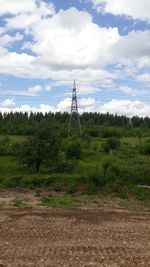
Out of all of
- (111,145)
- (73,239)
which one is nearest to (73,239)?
(73,239)

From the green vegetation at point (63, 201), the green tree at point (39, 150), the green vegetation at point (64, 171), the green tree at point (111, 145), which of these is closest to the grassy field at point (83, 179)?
the green vegetation at point (64, 171)

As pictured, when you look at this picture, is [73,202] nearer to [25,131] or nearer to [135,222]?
[135,222]

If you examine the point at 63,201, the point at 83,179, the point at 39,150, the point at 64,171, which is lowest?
the point at 63,201

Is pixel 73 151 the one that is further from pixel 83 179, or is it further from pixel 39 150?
pixel 83 179

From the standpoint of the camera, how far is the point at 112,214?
675 inches

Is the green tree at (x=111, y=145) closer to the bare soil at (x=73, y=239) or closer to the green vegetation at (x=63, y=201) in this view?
the green vegetation at (x=63, y=201)

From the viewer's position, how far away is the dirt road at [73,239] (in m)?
10.5

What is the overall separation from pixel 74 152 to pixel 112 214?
56.8 feet

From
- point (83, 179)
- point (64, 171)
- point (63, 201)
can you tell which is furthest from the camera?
point (64, 171)

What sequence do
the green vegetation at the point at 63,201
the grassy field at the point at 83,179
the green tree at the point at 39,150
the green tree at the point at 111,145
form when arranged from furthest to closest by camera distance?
the green tree at the point at 111,145 → the green tree at the point at 39,150 → the grassy field at the point at 83,179 → the green vegetation at the point at 63,201

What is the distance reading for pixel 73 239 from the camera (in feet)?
40.8

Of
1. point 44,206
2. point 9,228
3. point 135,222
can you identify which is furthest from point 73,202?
point 9,228

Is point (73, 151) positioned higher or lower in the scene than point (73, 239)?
higher

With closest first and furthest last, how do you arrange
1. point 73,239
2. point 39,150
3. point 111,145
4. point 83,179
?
point 73,239
point 83,179
point 39,150
point 111,145
